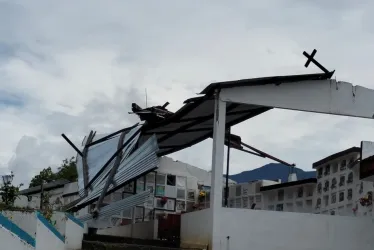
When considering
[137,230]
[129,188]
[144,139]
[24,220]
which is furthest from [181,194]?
[24,220]

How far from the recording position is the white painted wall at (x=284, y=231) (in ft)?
36.0

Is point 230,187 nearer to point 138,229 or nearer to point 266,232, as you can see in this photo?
point 138,229

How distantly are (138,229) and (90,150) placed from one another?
258 centimetres

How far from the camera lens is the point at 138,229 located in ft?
50.0

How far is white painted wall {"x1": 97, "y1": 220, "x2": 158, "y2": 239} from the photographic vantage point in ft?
48.9

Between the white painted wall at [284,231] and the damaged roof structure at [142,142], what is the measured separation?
1.97m

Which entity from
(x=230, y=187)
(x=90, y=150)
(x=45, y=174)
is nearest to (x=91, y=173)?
(x=90, y=150)

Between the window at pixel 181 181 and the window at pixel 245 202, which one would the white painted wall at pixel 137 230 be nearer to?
the window at pixel 181 181

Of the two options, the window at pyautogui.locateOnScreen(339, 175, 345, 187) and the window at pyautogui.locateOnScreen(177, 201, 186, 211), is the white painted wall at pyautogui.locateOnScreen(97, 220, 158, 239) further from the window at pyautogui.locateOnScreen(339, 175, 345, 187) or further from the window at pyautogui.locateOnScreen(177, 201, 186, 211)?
Result: the window at pyautogui.locateOnScreen(339, 175, 345, 187)

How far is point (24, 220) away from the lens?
942cm

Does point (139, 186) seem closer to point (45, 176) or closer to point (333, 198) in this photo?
point (333, 198)

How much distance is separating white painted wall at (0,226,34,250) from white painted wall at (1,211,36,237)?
1.70ft

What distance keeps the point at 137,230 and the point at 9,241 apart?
6.87 m

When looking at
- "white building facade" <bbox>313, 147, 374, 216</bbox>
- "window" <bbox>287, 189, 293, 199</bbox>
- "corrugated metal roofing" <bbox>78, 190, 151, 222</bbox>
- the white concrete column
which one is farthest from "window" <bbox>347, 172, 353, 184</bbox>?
"corrugated metal roofing" <bbox>78, 190, 151, 222</bbox>
